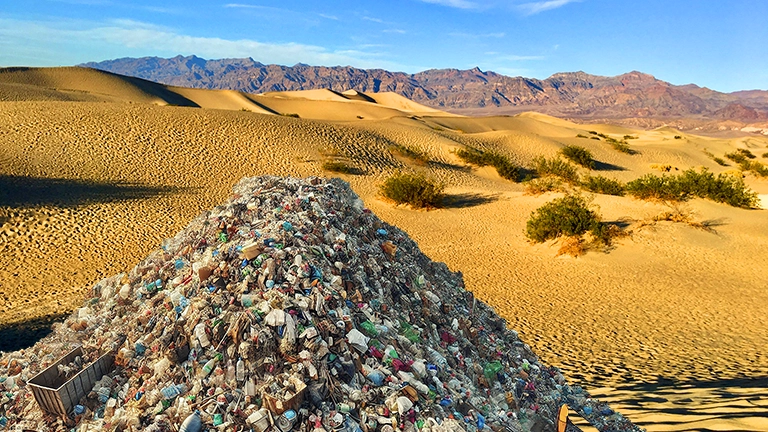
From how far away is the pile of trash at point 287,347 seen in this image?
3.02m

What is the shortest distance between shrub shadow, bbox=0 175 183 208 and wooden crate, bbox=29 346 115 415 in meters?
13.3

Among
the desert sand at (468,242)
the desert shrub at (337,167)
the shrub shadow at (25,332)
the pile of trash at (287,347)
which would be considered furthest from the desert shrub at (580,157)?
the shrub shadow at (25,332)

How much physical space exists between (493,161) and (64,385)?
2466 centimetres

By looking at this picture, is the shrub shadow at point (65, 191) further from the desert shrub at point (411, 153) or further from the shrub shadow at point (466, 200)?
the desert shrub at point (411, 153)

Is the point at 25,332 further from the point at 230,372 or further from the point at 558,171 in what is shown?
Result: the point at 558,171

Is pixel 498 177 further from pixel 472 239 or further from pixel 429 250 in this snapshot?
pixel 429 250

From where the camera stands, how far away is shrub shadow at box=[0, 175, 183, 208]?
14.2m

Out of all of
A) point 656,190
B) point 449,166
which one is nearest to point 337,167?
point 449,166

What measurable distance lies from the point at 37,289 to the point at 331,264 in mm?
9353

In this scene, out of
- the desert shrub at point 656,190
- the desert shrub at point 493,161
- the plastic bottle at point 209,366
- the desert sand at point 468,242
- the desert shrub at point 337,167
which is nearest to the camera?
the plastic bottle at point 209,366

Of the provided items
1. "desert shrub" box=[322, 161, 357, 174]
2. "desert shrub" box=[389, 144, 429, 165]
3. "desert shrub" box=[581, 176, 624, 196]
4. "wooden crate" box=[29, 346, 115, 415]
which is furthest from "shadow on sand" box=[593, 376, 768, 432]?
"desert shrub" box=[389, 144, 429, 165]

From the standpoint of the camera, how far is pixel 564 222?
13.6 m

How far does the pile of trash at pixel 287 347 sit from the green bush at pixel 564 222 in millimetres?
9060

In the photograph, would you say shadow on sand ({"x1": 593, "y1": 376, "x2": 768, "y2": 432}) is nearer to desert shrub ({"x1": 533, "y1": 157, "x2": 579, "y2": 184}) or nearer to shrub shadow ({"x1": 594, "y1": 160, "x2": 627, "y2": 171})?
desert shrub ({"x1": 533, "y1": 157, "x2": 579, "y2": 184})
